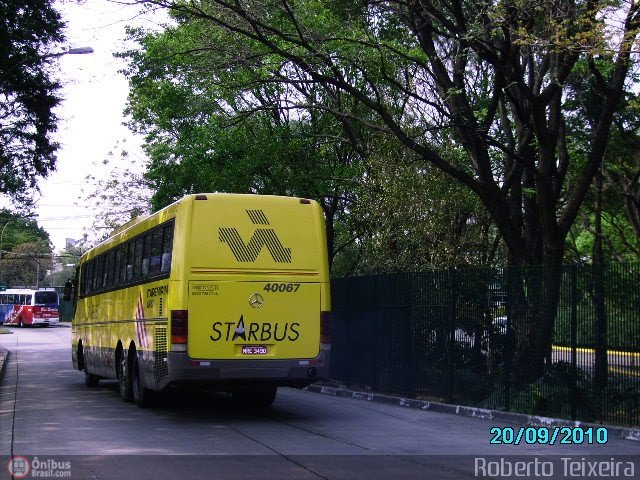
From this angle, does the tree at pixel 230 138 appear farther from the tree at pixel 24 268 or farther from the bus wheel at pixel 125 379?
the tree at pixel 24 268

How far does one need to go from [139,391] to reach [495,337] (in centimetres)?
653

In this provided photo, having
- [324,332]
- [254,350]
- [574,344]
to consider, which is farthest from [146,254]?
[574,344]

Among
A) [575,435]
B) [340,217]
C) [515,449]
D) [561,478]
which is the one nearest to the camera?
[561,478]

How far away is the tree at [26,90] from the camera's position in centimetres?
2073

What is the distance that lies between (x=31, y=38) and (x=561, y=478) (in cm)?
1747

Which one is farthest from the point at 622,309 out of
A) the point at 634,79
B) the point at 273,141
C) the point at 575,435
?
the point at 273,141

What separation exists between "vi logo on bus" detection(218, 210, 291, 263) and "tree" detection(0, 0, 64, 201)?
870cm

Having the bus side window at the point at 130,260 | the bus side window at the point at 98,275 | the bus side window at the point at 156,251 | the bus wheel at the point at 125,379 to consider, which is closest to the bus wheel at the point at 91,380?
the bus side window at the point at 98,275

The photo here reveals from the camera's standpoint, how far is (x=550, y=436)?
12398 millimetres

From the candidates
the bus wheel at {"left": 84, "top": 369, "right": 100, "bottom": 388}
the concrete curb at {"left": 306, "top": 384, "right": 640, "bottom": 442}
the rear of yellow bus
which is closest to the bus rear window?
the bus wheel at {"left": 84, "top": 369, "right": 100, "bottom": 388}

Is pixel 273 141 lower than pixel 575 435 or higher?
higher

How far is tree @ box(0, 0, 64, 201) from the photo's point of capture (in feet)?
68.0

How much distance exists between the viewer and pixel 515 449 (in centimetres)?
1125

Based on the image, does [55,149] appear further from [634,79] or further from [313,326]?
[634,79]
